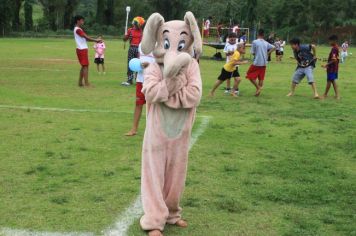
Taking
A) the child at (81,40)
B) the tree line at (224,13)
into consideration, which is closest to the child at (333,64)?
the child at (81,40)

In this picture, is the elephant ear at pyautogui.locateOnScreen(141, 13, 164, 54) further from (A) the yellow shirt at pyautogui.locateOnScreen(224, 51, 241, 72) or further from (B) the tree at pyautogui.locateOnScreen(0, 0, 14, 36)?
(B) the tree at pyautogui.locateOnScreen(0, 0, 14, 36)

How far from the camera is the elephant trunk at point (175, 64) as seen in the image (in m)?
4.22

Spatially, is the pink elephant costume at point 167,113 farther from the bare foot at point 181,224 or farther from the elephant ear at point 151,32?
the bare foot at point 181,224

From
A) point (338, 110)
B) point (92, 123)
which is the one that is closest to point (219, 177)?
point (92, 123)

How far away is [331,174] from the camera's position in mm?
6430

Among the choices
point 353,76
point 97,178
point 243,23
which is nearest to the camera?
point 97,178

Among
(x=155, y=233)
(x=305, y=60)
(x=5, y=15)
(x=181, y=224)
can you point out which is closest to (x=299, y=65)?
(x=305, y=60)

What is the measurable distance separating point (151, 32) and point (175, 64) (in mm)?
486

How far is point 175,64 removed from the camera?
13.8ft

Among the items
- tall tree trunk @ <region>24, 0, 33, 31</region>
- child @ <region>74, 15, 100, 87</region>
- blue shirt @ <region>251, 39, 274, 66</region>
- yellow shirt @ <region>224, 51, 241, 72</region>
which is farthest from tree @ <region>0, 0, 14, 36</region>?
yellow shirt @ <region>224, 51, 241, 72</region>

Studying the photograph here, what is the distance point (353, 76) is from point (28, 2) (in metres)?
58.8

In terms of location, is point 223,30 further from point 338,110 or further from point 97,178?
point 97,178

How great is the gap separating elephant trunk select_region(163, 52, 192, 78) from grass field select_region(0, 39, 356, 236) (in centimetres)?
139

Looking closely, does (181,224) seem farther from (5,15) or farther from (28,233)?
(5,15)
